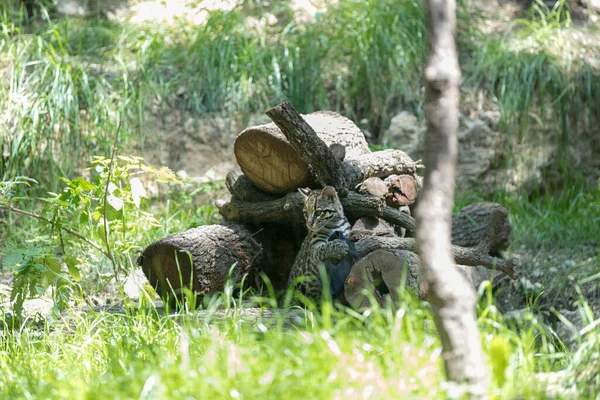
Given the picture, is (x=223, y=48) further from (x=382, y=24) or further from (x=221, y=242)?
(x=221, y=242)

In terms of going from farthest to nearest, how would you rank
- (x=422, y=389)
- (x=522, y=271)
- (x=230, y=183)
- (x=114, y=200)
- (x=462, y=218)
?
(x=522, y=271) → (x=462, y=218) → (x=230, y=183) → (x=114, y=200) → (x=422, y=389)

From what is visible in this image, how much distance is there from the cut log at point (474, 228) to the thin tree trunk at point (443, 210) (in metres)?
3.53

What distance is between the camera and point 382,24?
8281mm

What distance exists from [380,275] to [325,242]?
0.47m

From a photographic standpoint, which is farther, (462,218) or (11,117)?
(11,117)

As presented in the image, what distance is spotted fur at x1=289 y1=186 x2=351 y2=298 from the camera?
5004 mm

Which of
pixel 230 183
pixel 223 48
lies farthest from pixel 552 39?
pixel 230 183

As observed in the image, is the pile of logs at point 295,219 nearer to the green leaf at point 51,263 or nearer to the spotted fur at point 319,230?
the spotted fur at point 319,230

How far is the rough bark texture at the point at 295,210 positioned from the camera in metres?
5.32

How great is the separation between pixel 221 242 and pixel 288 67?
326cm

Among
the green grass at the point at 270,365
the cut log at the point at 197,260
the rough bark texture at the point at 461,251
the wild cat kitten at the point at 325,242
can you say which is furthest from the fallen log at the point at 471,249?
the green grass at the point at 270,365

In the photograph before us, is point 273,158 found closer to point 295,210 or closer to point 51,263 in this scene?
point 295,210

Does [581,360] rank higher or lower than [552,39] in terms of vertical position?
lower

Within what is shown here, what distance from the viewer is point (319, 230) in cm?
516
